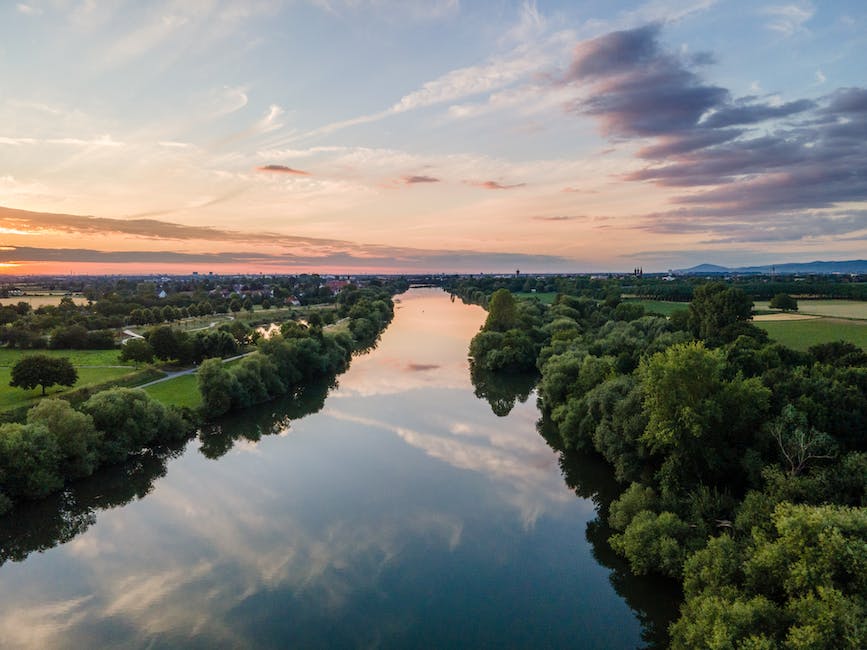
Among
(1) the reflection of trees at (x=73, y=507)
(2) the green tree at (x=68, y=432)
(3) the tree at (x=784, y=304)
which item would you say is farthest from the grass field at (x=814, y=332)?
(2) the green tree at (x=68, y=432)

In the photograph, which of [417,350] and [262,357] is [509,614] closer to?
[262,357]

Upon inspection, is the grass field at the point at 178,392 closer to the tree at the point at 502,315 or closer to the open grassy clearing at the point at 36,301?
the tree at the point at 502,315

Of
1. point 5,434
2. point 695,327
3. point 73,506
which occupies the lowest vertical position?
point 73,506

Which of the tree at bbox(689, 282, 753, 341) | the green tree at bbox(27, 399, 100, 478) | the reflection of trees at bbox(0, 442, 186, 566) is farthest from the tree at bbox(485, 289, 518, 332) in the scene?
the green tree at bbox(27, 399, 100, 478)

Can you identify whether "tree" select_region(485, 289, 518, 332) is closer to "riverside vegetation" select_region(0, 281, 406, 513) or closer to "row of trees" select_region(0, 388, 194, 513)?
"riverside vegetation" select_region(0, 281, 406, 513)

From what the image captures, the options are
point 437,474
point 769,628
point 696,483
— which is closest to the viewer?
point 769,628

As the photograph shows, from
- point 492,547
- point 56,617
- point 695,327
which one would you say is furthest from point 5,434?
point 695,327
